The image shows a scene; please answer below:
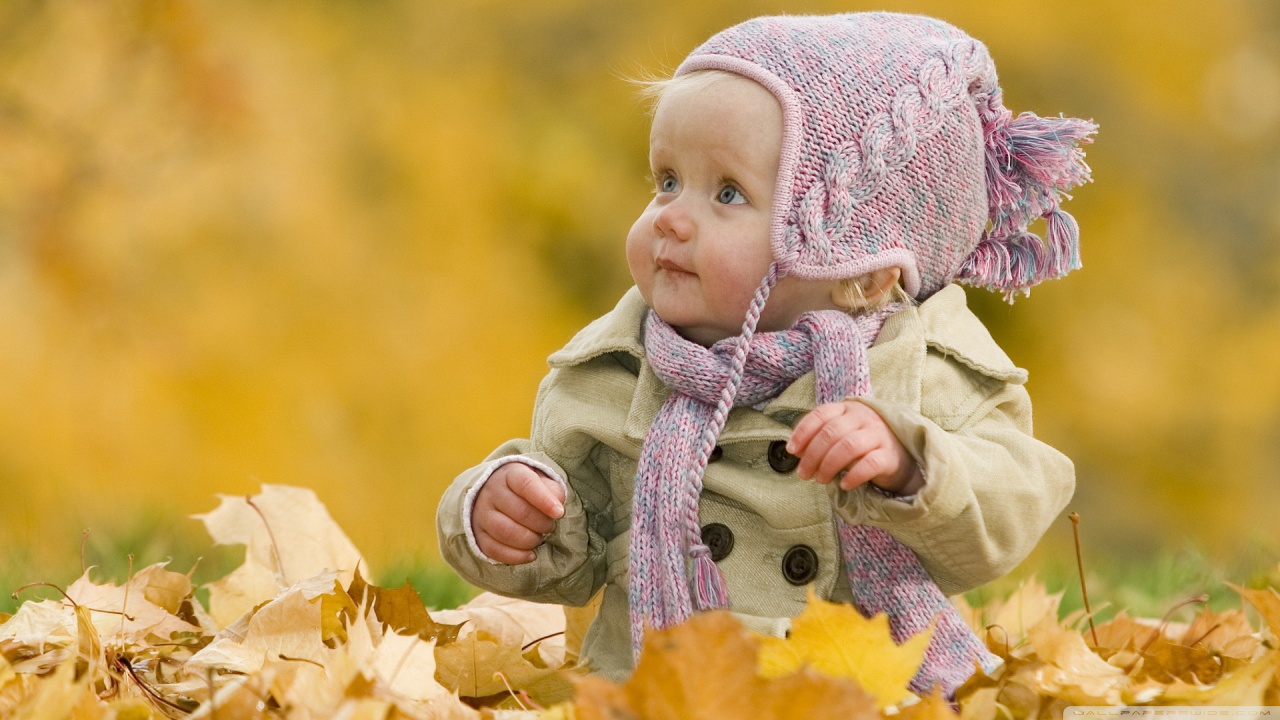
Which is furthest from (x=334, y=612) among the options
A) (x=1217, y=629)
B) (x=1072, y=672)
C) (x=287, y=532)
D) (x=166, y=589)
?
(x=1217, y=629)

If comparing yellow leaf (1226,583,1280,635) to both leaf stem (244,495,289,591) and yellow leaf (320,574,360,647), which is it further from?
leaf stem (244,495,289,591)

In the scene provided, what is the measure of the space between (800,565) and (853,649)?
335 millimetres

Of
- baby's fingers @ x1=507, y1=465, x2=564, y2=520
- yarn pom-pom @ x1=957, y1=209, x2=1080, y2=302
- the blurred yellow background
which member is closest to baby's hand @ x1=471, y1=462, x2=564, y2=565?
baby's fingers @ x1=507, y1=465, x2=564, y2=520

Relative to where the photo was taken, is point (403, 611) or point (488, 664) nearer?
point (488, 664)

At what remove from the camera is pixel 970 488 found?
1504 mm

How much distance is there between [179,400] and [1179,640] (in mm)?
3496

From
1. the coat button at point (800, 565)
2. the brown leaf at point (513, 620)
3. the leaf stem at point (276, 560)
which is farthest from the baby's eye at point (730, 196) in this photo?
the leaf stem at point (276, 560)

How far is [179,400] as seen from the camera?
4.50 meters

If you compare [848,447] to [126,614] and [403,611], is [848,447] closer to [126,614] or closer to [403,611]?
[403,611]

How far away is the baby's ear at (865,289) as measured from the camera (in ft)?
5.60

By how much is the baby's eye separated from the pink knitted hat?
0.06 meters

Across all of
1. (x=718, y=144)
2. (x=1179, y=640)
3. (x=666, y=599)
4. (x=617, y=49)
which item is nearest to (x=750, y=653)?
(x=666, y=599)

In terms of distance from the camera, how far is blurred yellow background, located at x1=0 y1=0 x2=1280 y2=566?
179 inches

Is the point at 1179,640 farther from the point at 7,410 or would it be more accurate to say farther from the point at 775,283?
the point at 7,410
